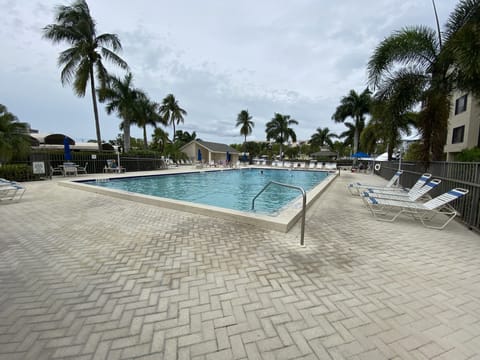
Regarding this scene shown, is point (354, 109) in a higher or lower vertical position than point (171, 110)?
lower

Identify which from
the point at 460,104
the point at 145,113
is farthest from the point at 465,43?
the point at 145,113

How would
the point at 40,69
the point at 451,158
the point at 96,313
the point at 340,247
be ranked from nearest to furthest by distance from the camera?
the point at 96,313 → the point at 340,247 → the point at 40,69 → the point at 451,158

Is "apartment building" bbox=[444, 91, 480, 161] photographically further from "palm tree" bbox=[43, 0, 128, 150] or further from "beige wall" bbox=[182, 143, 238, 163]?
"beige wall" bbox=[182, 143, 238, 163]

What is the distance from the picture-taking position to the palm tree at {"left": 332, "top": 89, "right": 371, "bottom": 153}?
85.2 feet

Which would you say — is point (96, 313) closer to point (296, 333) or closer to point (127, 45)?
point (296, 333)

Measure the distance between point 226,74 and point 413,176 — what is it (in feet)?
61.2

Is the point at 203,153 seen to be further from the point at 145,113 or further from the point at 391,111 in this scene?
the point at 391,111

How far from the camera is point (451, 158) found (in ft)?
59.0

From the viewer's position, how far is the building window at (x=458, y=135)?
1655 centimetres

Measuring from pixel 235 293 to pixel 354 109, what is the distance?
30.4 meters

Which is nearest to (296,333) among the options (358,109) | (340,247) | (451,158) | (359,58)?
(340,247)

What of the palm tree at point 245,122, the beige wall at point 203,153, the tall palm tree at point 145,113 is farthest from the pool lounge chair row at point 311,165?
the tall palm tree at point 145,113

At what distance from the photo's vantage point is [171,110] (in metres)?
32.9

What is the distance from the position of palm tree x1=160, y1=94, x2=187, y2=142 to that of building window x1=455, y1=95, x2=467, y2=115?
3265 centimetres
